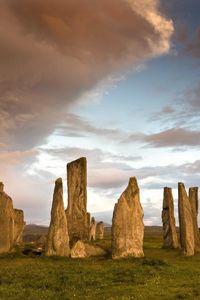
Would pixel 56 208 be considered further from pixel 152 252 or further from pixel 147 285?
pixel 147 285

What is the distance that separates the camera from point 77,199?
2032 inches

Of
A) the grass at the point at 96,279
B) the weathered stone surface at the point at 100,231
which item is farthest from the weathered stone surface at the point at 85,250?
the weathered stone surface at the point at 100,231

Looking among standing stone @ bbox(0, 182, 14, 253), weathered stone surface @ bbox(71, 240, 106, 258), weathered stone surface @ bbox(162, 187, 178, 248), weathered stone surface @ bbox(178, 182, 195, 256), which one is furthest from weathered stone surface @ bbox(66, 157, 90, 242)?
weathered stone surface @ bbox(178, 182, 195, 256)

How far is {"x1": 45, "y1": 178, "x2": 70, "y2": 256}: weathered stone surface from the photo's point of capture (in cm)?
4153

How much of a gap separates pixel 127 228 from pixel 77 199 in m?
11.2

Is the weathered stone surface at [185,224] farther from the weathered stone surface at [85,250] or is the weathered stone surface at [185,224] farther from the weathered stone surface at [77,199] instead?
the weathered stone surface at [77,199]

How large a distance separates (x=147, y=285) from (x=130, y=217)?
14990mm

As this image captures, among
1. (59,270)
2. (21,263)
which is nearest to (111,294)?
(59,270)

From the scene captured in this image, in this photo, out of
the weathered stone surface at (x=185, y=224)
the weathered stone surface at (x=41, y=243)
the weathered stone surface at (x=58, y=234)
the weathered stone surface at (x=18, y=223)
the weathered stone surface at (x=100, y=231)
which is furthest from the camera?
the weathered stone surface at (x=100, y=231)

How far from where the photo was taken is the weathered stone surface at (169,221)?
5438 centimetres

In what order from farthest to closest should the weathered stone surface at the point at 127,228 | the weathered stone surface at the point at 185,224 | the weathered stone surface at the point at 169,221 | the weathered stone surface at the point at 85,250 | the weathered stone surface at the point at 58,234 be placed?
the weathered stone surface at the point at 169,221
the weathered stone surface at the point at 185,224
the weathered stone surface at the point at 85,250
the weathered stone surface at the point at 58,234
the weathered stone surface at the point at 127,228

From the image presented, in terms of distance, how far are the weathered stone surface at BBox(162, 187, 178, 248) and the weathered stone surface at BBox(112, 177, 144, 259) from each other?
12579mm

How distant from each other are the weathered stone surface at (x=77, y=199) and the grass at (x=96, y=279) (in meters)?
10.5

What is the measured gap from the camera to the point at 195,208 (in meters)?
56.0
